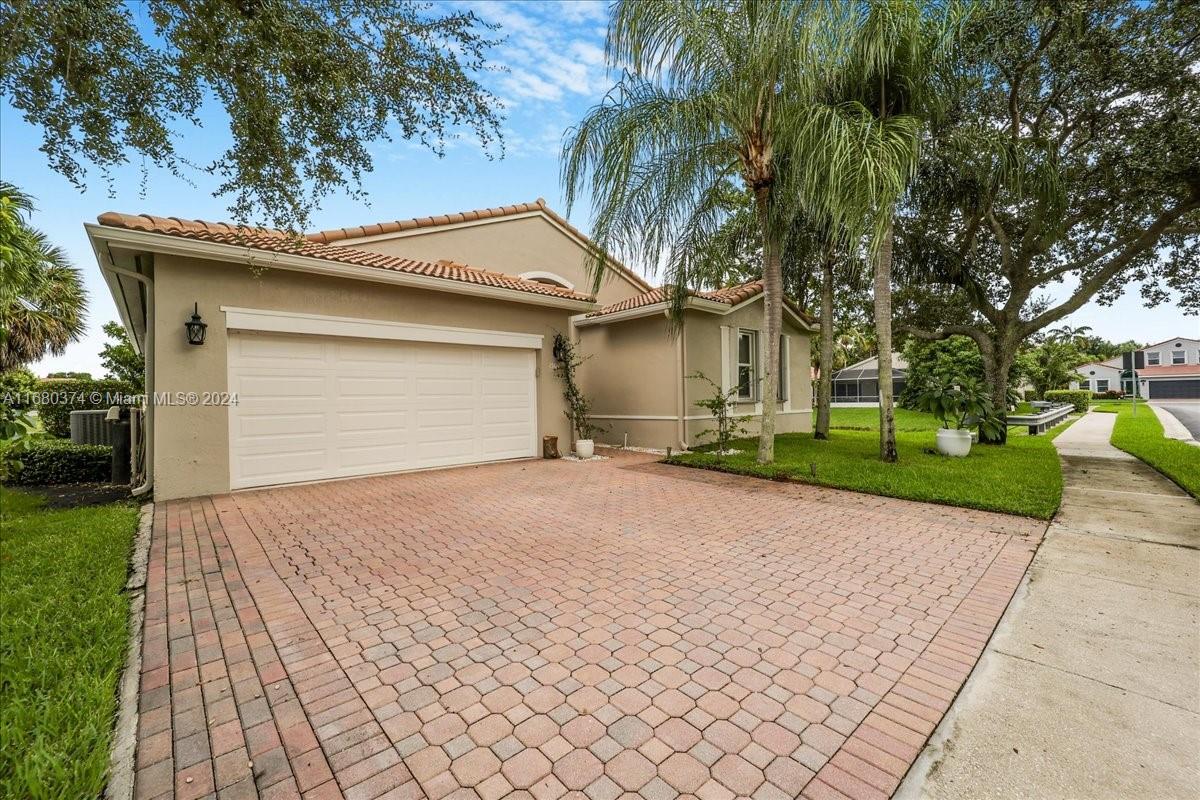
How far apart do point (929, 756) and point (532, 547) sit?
3486mm

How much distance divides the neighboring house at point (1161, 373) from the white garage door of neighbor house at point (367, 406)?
64.3 meters

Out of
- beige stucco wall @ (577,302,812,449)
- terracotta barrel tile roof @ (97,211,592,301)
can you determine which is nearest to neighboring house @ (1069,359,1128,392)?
beige stucco wall @ (577,302,812,449)

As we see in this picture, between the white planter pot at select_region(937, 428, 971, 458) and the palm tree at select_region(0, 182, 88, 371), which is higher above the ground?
the palm tree at select_region(0, 182, 88, 371)

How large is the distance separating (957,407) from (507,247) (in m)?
12.0

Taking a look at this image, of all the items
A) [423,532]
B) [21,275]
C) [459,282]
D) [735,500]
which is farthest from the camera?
[459,282]

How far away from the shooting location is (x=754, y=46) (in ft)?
23.5

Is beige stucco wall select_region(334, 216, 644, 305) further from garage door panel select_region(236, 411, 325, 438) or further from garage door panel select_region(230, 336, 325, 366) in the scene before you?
garage door panel select_region(236, 411, 325, 438)

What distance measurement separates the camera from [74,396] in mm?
15102

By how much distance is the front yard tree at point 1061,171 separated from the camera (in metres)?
7.91

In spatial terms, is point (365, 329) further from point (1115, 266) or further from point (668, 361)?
point (1115, 266)

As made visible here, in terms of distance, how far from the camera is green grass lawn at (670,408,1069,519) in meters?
6.62

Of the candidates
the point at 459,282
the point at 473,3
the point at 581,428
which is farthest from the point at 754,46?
the point at 581,428

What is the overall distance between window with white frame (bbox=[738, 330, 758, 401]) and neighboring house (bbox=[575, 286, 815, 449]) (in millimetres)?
26

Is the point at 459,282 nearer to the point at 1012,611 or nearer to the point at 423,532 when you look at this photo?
the point at 423,532
